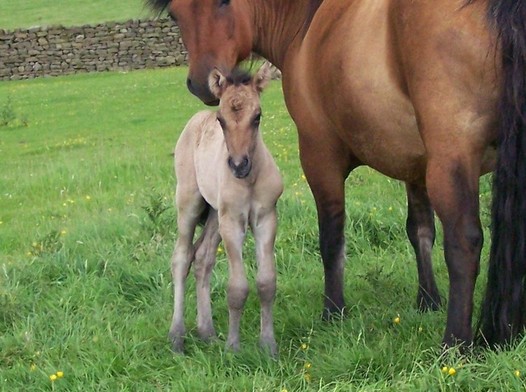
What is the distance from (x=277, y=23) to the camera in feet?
18.7

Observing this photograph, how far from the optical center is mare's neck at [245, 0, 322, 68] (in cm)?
564

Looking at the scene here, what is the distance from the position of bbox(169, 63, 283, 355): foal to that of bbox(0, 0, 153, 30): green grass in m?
35.5

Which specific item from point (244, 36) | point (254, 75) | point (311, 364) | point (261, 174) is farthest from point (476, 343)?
point (244, 36)

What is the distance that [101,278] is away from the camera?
6.30m

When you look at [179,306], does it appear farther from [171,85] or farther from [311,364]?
[171,85]

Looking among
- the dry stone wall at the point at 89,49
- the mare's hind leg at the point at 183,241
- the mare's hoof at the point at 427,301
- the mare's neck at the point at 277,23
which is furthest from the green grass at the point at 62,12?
the mare's hoof at the point at 427,301

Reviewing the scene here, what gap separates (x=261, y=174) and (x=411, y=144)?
102 centimetres

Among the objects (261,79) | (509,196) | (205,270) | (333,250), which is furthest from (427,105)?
Result: (205,270)

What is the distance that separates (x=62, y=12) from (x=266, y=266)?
42.6 meters

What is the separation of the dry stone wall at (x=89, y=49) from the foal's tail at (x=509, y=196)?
29546 millimetres

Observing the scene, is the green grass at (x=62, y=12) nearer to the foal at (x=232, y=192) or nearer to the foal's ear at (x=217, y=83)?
the foal at (x=232, y=192)

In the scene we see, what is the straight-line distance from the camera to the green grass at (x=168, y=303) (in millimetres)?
4316

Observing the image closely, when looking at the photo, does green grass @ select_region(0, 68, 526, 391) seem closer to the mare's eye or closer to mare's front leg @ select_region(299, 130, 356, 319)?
mare's front leg @ select_region(299, 130, 356, 319)

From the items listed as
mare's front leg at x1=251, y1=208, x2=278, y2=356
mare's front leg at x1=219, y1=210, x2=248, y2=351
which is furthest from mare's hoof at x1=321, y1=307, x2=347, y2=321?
mare's front leg at x1=219, y1=210, x2=248, y2=351
